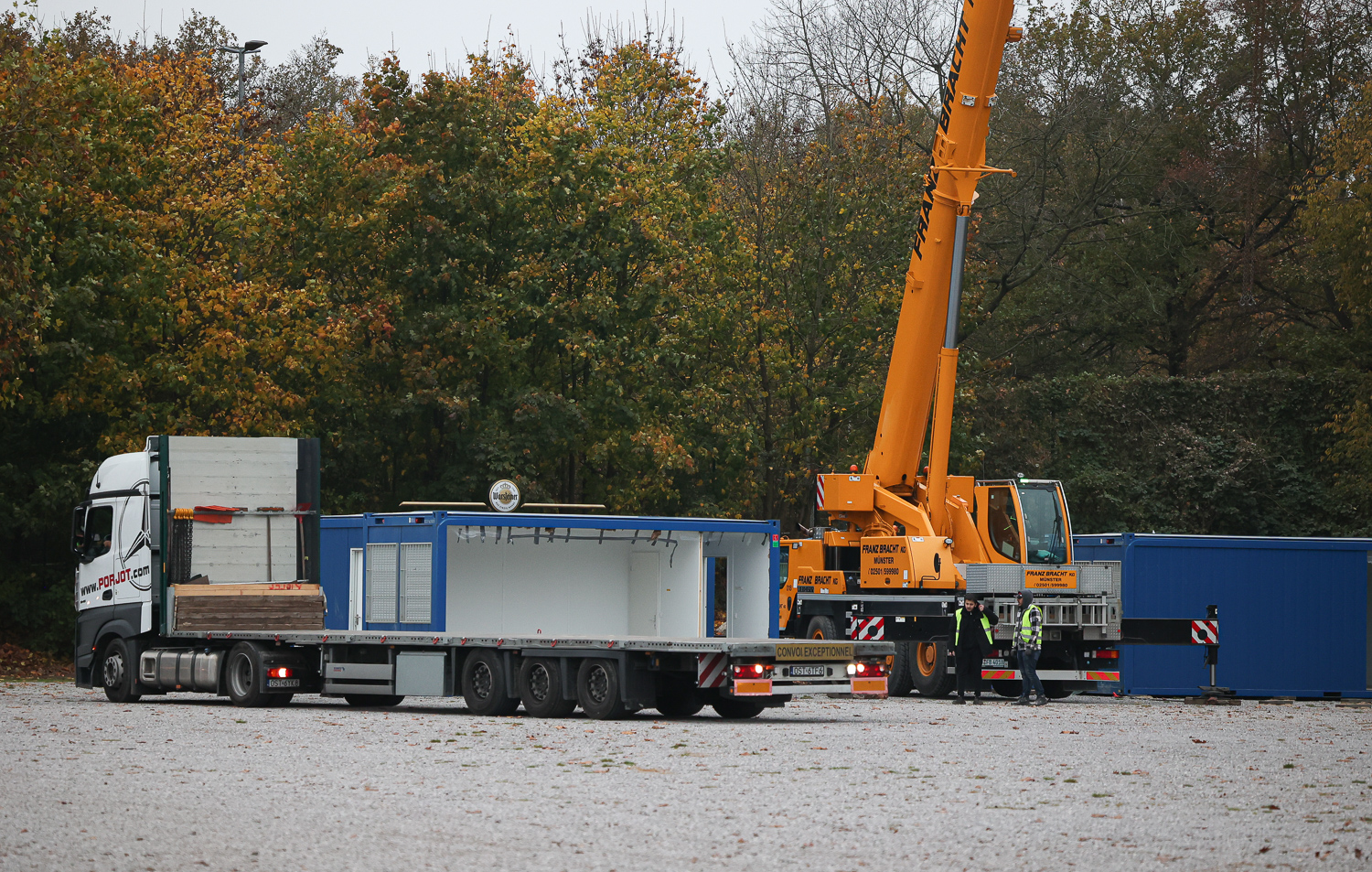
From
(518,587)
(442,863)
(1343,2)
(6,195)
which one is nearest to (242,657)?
(518,587)

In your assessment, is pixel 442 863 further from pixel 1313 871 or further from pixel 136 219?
pixel 136 219

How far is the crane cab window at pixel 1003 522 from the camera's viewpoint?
2614 cm

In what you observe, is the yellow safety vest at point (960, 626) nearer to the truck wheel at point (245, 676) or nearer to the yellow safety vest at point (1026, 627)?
the yellow safety vest at point (1026, 627)

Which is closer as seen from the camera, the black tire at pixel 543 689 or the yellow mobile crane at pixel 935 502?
the black tire at pixel 543 689

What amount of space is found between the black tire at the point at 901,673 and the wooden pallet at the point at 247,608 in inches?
343

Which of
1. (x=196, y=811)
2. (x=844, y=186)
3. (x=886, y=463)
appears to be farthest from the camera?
(x=844, y=186)

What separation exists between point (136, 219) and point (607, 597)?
1307 cm

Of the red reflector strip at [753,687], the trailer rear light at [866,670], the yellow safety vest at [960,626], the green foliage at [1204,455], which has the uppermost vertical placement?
the green foliage at [1204,455]

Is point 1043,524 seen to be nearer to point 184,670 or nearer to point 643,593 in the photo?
point 643,593

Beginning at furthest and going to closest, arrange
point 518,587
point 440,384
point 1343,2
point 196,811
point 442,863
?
point 1343,2
point 440,384
point 518,587
point 196,811
point 442,863

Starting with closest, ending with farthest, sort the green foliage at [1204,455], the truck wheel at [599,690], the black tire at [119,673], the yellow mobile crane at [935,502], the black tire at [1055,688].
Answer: the truck wheel at [599,690]
the black tire at [119,673]
the yellow mobile crane at [935,502]
the black tire at [1055,688]
the green foliage at [1204,455]

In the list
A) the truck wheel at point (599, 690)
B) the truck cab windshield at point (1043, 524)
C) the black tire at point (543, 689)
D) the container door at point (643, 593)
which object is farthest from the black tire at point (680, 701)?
the truck cab windshield at point (1043, 524)

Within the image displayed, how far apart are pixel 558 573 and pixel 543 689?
5275 mm

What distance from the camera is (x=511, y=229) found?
1414 inches
